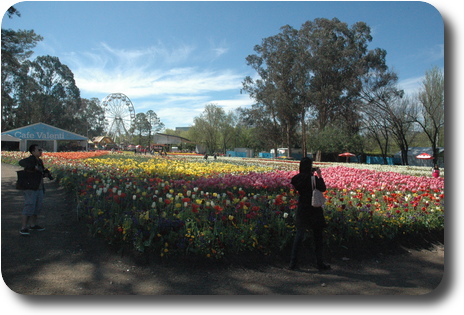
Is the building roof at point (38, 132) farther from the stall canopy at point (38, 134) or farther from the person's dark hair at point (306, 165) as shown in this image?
the person's dark hair at point (306, 165)

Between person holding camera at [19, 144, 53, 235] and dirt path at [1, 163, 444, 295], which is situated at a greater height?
person holding camera at [19, 144, 53, 235]

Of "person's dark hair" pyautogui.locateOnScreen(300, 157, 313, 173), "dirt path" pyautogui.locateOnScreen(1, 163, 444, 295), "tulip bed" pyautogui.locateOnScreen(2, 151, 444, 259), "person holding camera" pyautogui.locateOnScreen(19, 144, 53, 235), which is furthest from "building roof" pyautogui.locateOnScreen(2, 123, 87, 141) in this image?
"person's dark hair" pyautogui.locateOnScreen(300, 157, 313, 173)

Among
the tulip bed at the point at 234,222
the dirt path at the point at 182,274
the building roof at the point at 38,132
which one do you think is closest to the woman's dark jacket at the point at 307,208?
the tulip bed at the point at 234,222

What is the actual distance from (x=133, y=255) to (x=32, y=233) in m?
1.85

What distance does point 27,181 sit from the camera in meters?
4.20

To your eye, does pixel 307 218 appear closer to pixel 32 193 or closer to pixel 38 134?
pixel 32 193

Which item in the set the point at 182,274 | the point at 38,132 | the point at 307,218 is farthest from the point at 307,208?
the point at 38,132

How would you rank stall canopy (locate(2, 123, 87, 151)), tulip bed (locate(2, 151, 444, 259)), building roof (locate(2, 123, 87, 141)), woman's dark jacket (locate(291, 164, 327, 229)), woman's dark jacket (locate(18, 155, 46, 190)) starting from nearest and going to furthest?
woman's dark jacket (locate(291, 164, 327, 229))
tulip bed (locate(2, 151, 444, 259))
woman's dark jacket (locate(18, 155, 46, 190))
stall canopy (locate(2, 123, 87, 151))
building roof (locate(2, 123, 87, 141))

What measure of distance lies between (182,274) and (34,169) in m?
2.73

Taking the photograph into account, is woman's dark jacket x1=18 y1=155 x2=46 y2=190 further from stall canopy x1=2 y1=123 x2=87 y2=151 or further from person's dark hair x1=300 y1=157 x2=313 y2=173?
person's dark hair x1=300 y1=157 x2=313 y2=173

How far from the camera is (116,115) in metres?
25.2

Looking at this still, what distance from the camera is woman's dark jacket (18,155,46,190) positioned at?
4109 mm

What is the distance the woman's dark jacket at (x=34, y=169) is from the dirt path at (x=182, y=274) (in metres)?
0.79

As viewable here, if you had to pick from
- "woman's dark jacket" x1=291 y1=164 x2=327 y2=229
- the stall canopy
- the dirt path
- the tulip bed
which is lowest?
the dirt path
